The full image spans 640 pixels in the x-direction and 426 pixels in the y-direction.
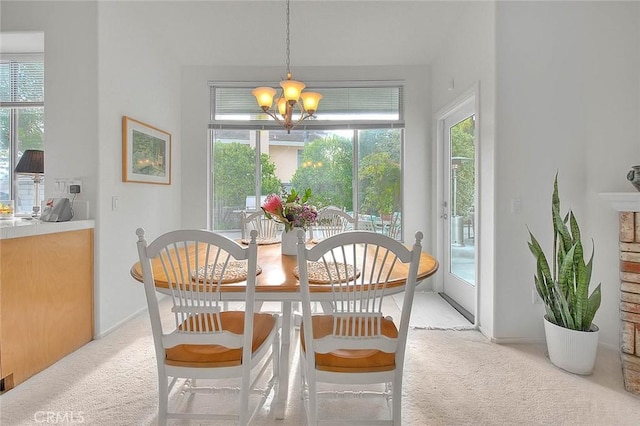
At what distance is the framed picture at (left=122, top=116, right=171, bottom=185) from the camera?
113 inches

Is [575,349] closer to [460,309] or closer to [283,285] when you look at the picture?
[460,309]

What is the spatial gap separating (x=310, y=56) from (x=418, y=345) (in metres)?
3.17

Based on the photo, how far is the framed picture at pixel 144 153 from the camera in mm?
2881

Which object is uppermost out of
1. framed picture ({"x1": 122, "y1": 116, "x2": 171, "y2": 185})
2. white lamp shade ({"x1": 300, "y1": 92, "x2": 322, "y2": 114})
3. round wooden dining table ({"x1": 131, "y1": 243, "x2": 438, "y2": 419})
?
white lamp shade ({"x1": 300, "y1": 92, "x2": 322, "y2": 114})

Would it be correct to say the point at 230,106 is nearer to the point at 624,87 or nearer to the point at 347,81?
the point at 347,81

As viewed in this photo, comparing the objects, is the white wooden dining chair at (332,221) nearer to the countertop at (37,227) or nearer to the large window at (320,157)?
the large window at (320,157)

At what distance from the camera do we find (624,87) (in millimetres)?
2480

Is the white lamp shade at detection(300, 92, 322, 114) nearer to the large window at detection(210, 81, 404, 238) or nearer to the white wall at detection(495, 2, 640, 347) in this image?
the white wall at detection(495, 2, 640, 347)

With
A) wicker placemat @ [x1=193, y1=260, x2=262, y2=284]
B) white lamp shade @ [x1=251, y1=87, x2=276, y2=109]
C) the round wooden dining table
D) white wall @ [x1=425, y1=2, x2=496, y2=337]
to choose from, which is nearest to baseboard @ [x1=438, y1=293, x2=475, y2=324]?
white wall @ [x1=425, y1=2, x2=496, y2=337]

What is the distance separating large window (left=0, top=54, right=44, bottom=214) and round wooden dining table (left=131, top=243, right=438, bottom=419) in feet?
8.40

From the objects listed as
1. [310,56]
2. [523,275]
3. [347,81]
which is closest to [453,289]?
[523,275]

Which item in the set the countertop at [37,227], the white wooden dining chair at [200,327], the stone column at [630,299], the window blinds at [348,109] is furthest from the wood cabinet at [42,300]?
the stone column at [630,299]

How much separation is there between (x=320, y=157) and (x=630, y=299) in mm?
3072

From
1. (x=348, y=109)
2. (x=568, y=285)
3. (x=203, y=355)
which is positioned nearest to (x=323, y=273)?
(x=203, y=355)
